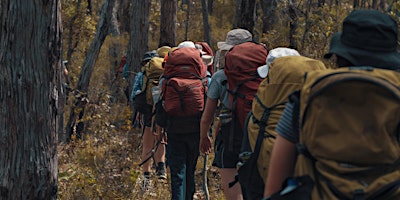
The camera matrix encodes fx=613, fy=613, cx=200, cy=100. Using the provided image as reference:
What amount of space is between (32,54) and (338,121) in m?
2.01

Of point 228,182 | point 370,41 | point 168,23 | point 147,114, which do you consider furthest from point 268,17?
point 370,41

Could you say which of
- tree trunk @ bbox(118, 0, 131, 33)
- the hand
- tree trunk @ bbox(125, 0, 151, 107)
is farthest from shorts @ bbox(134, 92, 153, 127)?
tree trunk @ bbox(118, 0, 131, 33)

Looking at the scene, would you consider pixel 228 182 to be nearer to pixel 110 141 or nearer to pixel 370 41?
pixel 370 41

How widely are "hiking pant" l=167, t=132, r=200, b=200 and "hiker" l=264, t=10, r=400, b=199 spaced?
3089 mm

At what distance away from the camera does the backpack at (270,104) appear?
2898mm

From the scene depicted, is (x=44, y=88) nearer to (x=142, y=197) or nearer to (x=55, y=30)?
(x=55, y=30)

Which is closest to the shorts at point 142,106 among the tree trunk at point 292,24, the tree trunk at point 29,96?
the tree trunk at point 29,96

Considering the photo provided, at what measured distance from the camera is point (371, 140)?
6.93 ft

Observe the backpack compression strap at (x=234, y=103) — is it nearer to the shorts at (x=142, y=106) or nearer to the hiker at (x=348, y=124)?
the hiker at (x=348, y=124)

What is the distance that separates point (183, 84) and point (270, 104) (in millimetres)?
2307

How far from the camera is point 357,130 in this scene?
2.11 m

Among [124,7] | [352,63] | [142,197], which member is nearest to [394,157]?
[352,63]

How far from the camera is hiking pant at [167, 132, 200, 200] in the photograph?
5477 mm

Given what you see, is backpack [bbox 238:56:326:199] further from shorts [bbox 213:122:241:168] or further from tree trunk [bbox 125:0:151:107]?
tree trunk [bbox 125:0:151:107]
